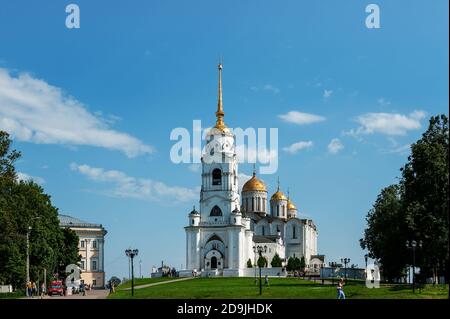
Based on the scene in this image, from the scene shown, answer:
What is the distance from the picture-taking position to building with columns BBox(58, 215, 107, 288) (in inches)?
4400

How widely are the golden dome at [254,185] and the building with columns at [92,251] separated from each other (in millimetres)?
33954

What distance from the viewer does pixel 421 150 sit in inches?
2211

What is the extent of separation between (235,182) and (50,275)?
55860 mm

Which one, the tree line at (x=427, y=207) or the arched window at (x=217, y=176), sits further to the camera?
the arched window at (x=217, y=176)

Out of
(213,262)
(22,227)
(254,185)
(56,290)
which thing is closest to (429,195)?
(56,290)

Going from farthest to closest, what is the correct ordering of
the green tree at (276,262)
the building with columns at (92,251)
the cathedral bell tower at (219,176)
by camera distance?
1. the cathedral bell tower at (219,176)
2. the green tree at (276,262)
3. the building with columns at (92,251)

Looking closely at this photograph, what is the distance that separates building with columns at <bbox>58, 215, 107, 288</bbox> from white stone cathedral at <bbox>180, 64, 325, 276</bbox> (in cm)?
1179

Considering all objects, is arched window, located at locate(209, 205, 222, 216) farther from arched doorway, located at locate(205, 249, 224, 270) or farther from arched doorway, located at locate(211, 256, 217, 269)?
arched doorway, located at locate(211, 256, 217, 269)

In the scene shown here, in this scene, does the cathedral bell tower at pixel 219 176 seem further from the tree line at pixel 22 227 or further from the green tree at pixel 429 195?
the green tree at pixel 429 195

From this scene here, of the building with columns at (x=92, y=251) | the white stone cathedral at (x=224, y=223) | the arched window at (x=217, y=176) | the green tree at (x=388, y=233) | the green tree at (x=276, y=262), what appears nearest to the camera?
the green tree at (x=388, y=233)

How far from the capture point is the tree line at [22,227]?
55.6m
